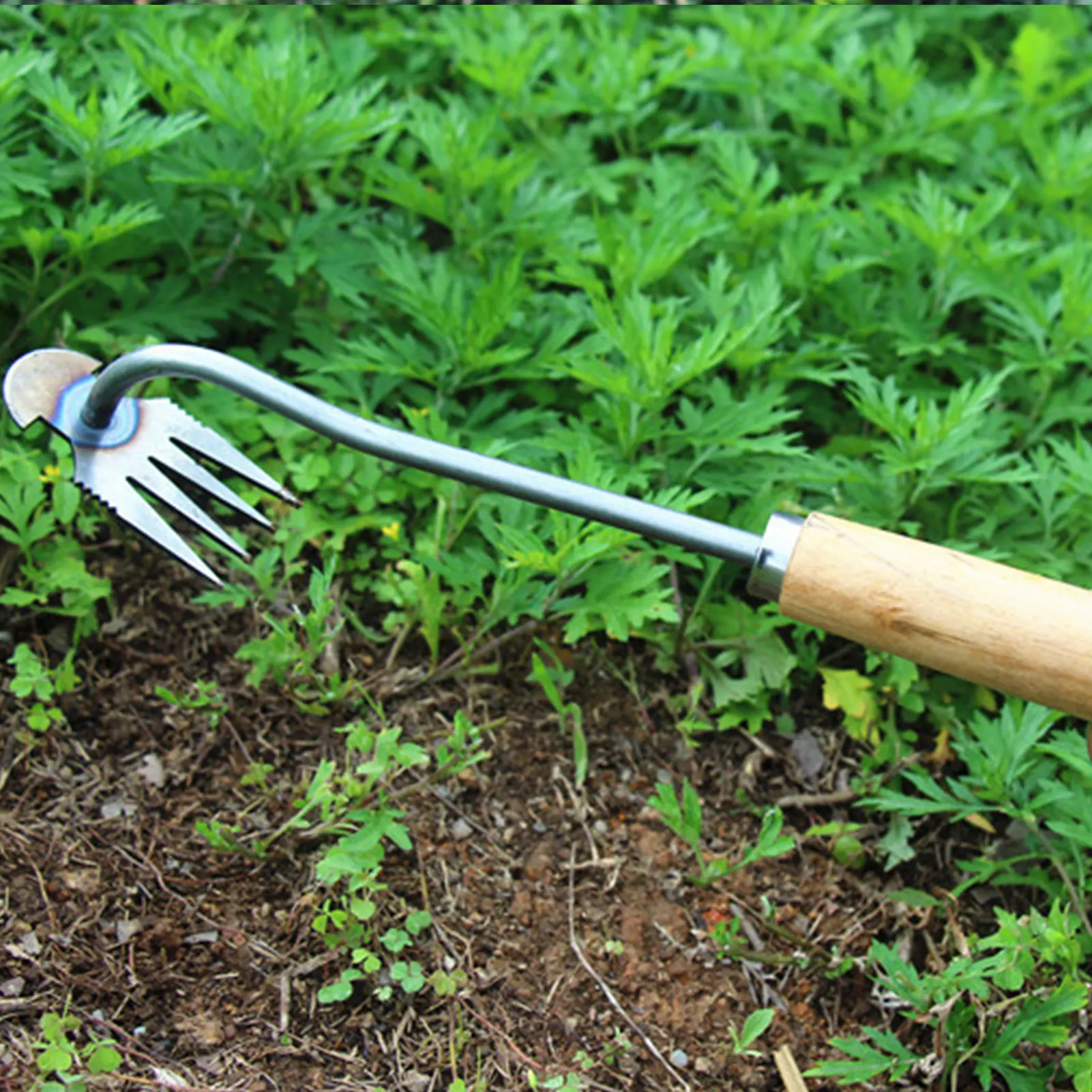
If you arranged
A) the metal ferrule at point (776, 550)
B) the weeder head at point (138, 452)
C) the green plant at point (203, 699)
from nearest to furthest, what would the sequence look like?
1. the metal ferrule at point (776, 550)
2. the weeder head at point (138, 452)
3. the green plant at point (203, 699)

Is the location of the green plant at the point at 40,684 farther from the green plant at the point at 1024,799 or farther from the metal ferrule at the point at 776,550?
the green plant at the point at 1024,799

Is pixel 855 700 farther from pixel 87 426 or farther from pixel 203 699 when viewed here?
pixel 87 426

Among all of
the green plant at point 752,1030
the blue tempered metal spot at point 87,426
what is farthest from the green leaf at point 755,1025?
the blue tempered metal spot at point 87,426

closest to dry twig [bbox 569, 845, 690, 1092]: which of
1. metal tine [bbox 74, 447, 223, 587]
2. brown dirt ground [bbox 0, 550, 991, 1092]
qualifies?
brown dirt ground [bbox 0, 550, 991, 1092]

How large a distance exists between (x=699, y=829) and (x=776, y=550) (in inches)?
25.2

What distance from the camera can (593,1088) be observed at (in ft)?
6.73

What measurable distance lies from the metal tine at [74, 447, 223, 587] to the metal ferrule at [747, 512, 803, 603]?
0.93m

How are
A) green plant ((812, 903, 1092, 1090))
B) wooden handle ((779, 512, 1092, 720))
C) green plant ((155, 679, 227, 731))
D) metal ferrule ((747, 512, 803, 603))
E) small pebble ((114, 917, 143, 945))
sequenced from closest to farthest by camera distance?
wooden handle ((779, 512, 1092, 720))
metal ferrule ((747, 512, 803, 603))
green plant ((812, 903, 1092, 1090))
small pebble ((114, 917, 143, 945))
green plant ((155, 679, 227, 731))

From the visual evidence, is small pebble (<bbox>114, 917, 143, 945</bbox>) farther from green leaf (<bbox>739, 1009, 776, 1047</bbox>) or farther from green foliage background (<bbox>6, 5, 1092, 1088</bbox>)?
green leaf (<bbox>739, 1009, 776, 1047</bbox>)

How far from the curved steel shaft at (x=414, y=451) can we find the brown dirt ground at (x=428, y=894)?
558 millimetres

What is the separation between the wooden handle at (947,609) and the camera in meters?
1.78

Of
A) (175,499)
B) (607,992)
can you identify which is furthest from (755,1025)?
(175,499)

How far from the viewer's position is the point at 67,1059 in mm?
1857

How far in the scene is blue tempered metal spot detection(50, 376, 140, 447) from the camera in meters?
2.30
